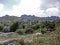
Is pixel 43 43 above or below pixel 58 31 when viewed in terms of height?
below

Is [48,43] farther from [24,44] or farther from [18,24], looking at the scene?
[18,24]

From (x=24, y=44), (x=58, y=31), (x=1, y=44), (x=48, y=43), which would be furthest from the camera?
(x=1, y=44)

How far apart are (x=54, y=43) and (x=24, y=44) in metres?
1.70

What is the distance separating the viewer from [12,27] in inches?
1270

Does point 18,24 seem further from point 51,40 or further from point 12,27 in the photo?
point 51,40

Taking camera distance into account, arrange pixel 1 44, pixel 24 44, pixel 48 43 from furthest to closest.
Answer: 1. pixel 1 44
2. pixel 24 44
3. pixel 48 43

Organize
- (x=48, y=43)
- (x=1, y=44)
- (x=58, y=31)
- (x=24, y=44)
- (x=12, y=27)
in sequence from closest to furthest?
(x=58, y=31) → (x=48, y=43) → (x=24, y=44) → (x=1, y=44) → (x=12, y=27)

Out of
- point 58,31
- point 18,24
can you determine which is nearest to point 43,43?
point 58,31

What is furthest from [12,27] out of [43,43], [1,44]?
[43,43]

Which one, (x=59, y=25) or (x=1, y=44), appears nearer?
(x=59, y=25)

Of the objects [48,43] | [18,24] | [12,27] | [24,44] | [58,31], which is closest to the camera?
[58,31]

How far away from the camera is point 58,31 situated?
6.18m

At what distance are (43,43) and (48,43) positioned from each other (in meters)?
0.35

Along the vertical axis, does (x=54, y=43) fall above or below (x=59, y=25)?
below
